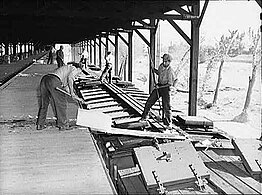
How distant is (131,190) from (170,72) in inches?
124

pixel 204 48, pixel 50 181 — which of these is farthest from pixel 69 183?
pixel 204 48

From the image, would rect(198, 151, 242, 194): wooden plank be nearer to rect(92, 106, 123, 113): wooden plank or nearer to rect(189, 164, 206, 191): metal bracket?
rect(189, 164, 206, 191): metal bracket

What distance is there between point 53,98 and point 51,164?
1.77 metres

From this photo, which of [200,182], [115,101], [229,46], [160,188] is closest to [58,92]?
[160,188]

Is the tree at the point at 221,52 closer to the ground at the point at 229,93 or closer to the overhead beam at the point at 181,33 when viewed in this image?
the ground at the point at 229,93

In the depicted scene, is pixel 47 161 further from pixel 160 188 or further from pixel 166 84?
pixel 166 84

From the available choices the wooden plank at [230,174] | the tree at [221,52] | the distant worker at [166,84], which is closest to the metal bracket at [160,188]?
the wooden plank at [230,174]

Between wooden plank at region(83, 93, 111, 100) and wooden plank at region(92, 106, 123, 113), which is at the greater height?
wooden plank at region(83, 93, 111, 100)

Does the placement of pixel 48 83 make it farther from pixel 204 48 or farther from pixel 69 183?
pixel 204 48

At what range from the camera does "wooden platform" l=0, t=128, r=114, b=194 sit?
4270 mm

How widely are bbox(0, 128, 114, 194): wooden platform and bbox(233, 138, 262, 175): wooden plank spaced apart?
75.5 inches

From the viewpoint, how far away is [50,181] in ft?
14.6

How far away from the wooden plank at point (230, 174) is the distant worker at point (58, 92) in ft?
8.29

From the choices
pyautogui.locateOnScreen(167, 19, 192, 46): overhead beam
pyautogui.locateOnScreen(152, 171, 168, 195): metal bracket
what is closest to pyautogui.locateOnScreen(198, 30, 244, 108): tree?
pyautogui.locateOnScreen(167, 19, 192, 46): overhead beam
